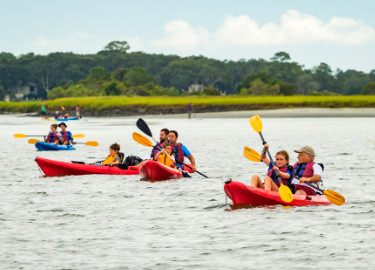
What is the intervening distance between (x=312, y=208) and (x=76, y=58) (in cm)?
14645

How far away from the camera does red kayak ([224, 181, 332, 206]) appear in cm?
1034

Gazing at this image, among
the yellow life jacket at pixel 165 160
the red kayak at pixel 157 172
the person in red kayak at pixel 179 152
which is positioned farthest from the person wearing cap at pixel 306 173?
the yellow life jacket at pixel 165 160

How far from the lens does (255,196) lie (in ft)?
34.2

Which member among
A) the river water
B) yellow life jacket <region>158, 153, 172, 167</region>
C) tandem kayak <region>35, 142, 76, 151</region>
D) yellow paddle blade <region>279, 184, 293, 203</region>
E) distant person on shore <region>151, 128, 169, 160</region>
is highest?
distant person on shore <region>151, 128, 169, 160</region>

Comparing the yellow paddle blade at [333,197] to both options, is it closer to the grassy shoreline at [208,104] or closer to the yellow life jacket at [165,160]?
the yellow life jacket at [165,160]

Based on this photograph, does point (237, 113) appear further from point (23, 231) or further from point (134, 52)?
point (134, 52)

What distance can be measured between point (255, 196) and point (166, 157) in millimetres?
4165

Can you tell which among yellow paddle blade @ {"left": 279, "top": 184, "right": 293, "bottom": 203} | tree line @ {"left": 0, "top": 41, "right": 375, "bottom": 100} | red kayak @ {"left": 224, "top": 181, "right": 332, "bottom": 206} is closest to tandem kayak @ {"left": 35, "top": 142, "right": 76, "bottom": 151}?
red kayak @ {"left": 224, "top": 181, "right": 332, "bottom": 206}

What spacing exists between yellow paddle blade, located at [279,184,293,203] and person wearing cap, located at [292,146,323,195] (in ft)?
1.27

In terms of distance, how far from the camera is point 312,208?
35.1 ft

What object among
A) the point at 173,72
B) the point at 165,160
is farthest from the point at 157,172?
the point at 173,72

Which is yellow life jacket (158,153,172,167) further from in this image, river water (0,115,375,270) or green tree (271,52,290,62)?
green tree (271,52,290,62)

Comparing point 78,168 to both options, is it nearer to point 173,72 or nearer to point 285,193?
point 285,193

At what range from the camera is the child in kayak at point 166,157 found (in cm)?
1416
